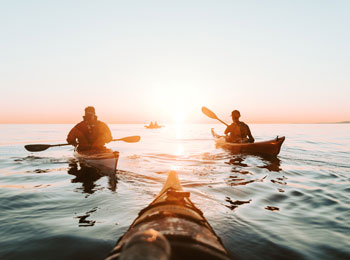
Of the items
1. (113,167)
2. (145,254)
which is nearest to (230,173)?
(113,167)

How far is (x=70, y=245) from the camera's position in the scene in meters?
3.69

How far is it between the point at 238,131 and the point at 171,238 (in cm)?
1357

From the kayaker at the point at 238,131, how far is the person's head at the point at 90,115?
851 cm

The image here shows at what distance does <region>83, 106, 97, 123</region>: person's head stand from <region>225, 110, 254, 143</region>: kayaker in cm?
851

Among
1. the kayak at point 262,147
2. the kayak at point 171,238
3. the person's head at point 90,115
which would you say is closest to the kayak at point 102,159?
the person's head at point 90,115

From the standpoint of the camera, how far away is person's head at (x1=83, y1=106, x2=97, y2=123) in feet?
33.4

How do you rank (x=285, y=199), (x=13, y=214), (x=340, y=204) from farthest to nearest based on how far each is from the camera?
(x=285, y=199)
(x=340, y=204)
(x=13, y=214)

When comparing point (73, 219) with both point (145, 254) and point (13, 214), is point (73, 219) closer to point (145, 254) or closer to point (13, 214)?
point (13, 214)

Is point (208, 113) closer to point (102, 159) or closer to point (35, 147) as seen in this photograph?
point (102, 159)

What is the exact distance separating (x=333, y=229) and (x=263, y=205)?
1.65m

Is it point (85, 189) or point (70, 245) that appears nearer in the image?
point (70, 245)

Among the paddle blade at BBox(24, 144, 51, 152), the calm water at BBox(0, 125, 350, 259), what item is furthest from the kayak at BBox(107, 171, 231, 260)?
the paddle blade at BBox(24, 144, 51, 152)

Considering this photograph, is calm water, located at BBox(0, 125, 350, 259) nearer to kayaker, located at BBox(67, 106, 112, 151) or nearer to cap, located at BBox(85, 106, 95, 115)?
kayaker, located at BBox(67, 106, 112, 151)

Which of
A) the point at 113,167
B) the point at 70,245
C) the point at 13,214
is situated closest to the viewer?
the point at 70,245
